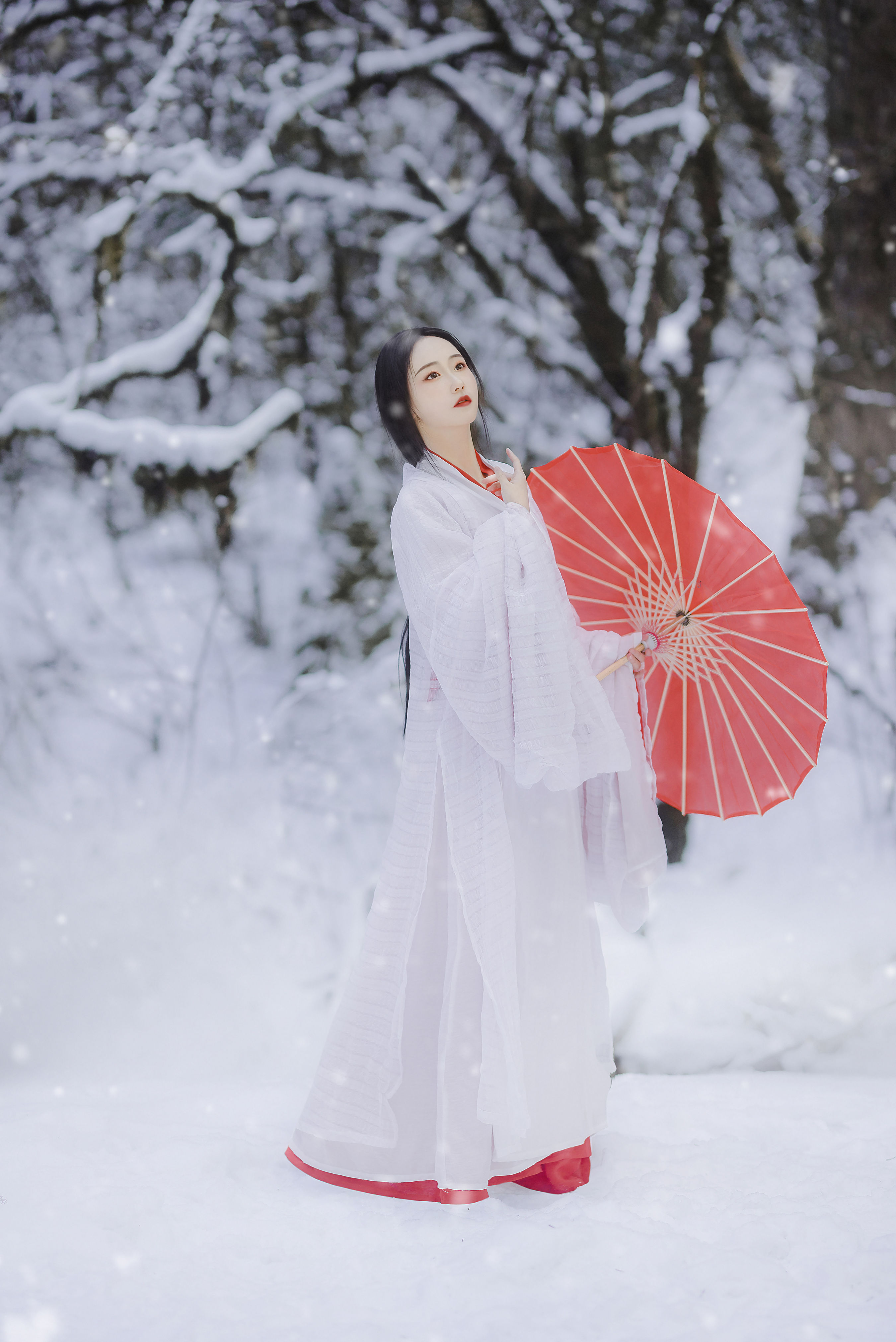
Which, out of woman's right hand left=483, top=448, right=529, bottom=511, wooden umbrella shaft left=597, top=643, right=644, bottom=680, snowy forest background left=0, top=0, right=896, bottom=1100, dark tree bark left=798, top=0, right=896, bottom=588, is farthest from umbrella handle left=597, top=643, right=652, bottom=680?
dark tree bark left=798, top=0, right=896, bottom=588

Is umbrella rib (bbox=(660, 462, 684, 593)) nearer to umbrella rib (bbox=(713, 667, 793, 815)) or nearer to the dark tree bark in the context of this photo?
umbrella rib (bbox=(713, 667, 793, 815))

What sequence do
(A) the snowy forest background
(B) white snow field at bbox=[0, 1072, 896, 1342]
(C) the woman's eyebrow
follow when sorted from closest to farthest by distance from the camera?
1. (B) white snow field at bbox=[0, 1072, 896, 1342]
2. (C) the woman's eyebrow
3. (A) the snowy forest background

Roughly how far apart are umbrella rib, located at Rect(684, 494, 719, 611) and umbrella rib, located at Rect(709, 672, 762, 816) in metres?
0.18

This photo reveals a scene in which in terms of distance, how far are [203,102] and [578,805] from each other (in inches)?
131

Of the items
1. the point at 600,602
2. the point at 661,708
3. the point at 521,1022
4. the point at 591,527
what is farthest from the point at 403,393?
the point at 521,1022

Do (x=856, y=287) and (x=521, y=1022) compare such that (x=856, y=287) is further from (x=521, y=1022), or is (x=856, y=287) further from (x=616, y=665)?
(x=521, y=1022)

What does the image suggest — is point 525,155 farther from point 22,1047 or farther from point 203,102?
point 22,1047

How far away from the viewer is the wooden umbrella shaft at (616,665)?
6.20 ft

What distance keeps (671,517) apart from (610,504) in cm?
14

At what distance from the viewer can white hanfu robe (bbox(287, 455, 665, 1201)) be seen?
1.72 meters

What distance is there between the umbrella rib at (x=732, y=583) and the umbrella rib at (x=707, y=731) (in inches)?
4.4

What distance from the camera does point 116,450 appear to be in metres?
3.75

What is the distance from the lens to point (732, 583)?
177 centimetres

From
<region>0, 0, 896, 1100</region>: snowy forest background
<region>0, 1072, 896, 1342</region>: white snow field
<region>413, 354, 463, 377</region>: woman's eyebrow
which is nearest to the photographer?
<region>0, 1072, 896, 1342</region>: white snow field
